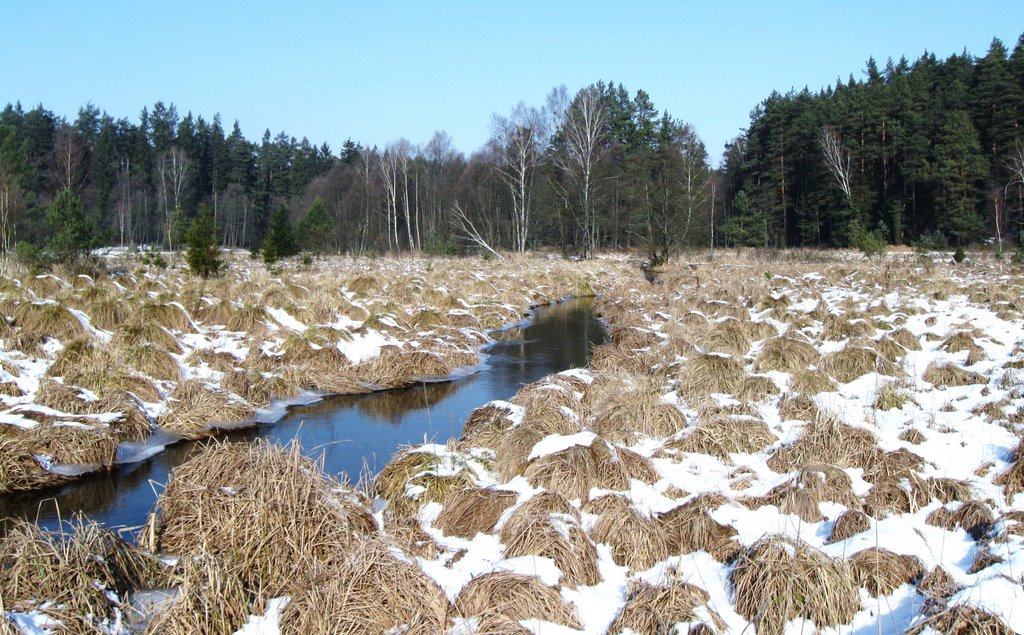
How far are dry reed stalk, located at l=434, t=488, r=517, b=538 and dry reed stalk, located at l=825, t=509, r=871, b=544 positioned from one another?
2335 mm

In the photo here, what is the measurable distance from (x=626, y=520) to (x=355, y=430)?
494 centimetres

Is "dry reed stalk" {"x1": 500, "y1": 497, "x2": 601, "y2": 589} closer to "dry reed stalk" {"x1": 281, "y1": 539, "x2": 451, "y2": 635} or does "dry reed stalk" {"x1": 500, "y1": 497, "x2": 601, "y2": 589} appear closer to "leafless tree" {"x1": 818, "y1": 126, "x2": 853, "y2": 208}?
"dry reed stalk" {"x1": 281, "y1": 539, "x2": 451, "y2": 635}

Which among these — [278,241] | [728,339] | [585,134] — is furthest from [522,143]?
[728,339]

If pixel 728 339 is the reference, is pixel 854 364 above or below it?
below

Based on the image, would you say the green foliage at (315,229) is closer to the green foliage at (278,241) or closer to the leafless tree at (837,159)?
the green foliage at (278,241)

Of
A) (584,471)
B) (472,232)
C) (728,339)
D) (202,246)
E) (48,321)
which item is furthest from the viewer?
(472,232)

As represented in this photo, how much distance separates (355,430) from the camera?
9383 millimetres

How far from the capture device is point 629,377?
30.9 ft

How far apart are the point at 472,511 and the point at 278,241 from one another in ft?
68.6

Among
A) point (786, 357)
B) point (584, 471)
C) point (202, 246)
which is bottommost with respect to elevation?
point (584, 471)

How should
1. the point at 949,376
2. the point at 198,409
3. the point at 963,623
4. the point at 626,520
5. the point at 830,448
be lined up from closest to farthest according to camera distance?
the point at 963,623
the point at 626,520
the point at 830,448
the point at 949,376
the point at 198,409

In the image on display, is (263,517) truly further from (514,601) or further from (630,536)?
(630,536)

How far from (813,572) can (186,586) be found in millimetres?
3635

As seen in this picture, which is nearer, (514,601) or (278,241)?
(514,601)
